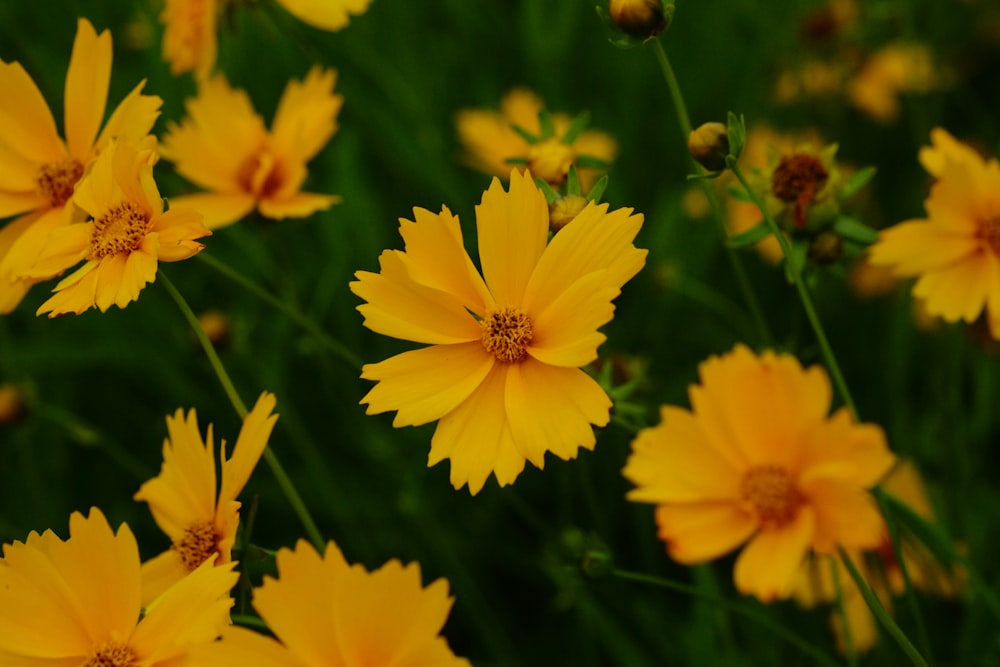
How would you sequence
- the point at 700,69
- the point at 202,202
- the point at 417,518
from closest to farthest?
1. the point at 202,202
2. the point at 417,518
3. the point at 700,69

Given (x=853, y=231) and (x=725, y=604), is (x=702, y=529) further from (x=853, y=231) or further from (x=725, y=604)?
(x=853, y=231)

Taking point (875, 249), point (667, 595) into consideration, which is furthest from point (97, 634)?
point (667, 595)

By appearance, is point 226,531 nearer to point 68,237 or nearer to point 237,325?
point 68,237

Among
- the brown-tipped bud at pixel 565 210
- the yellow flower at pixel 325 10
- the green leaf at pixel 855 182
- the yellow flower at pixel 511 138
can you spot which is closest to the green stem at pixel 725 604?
the brown-tipped bud at pixel 565 210

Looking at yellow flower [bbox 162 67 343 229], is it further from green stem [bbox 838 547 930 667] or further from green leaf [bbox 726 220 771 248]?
green stem [bbox 838 547 930 667]

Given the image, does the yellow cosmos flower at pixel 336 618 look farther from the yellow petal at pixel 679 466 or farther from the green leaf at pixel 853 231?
the green leaf at pixel 853 231

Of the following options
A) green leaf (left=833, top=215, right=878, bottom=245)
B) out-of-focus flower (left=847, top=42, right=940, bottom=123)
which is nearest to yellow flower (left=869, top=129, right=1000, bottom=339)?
green leaf (left=833, top=215, right=878, bottom=245)
